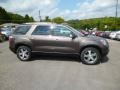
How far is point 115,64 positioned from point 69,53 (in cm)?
211

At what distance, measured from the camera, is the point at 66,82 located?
22.9 feet

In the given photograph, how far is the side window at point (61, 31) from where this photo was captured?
10.2 meters

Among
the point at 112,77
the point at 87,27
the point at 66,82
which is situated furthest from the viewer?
the point at 87,27

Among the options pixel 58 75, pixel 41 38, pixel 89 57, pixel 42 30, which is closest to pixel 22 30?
pixel 42 30

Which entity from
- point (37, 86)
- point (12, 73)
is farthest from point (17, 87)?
point (12, 73)

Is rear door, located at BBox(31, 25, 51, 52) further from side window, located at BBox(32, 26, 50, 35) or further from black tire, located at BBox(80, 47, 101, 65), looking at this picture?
black tire, located at BBox(80, 47, 101, 65)

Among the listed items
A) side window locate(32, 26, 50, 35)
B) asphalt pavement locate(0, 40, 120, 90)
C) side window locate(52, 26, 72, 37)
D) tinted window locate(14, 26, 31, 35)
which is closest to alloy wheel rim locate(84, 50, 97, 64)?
asphalt pavement locate(0, 40, 120, 90)

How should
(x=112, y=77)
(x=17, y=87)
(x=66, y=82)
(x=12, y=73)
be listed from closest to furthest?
(x=17, y=87) → (x=66, y=82) → (x=112, y=77) → (x=12, y=73)

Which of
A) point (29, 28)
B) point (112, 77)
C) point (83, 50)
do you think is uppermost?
point (29, 28)

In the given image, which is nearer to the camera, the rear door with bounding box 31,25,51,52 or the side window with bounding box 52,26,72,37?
the side window with bounding box 52,26,72,37

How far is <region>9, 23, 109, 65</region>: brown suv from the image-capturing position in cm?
1000

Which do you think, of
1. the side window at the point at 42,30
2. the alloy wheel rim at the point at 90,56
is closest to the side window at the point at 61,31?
the side window at the point at 42,30

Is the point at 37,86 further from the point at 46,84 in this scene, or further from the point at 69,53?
the point at 69,53

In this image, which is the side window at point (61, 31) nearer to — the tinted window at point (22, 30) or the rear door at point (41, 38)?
the rear door at point (41, 38)
